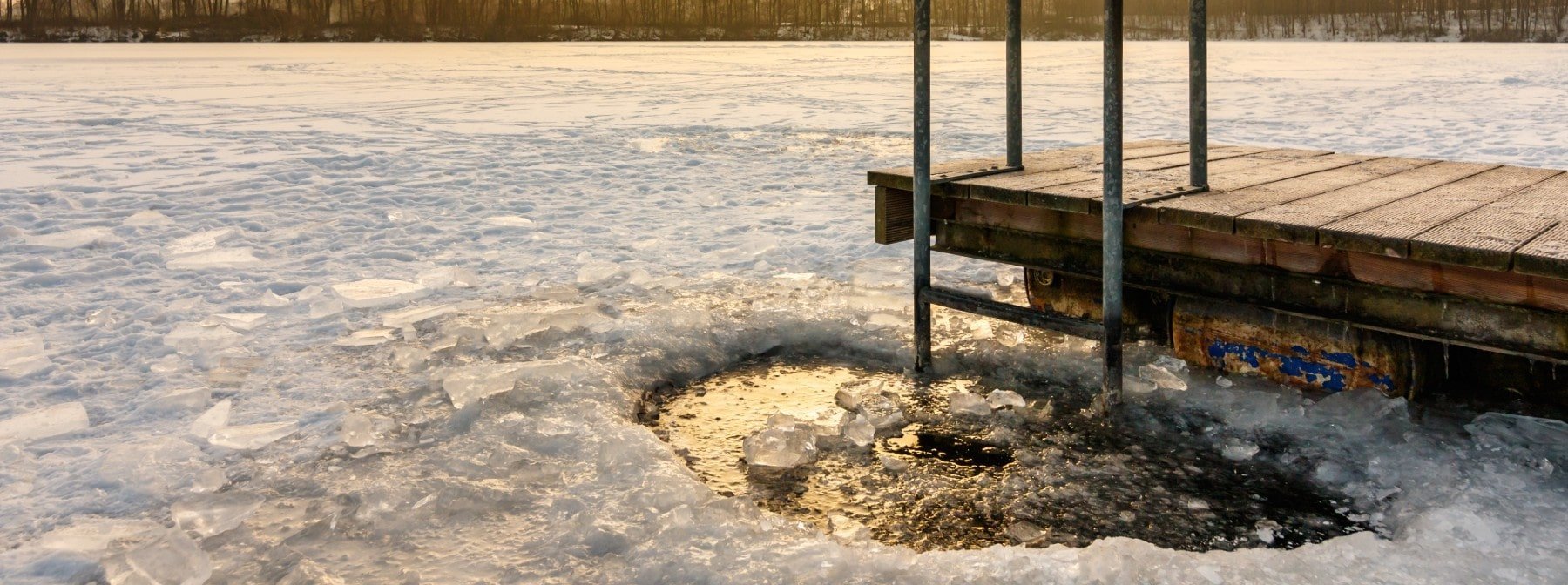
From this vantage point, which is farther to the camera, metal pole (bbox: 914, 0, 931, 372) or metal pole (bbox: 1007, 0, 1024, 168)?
metal pole (bbox: 1007, 0, 1024, 168)

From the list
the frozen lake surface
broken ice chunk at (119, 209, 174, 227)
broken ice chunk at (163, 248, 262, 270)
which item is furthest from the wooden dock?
broken ice chunk at (119, 209, 174, 227)

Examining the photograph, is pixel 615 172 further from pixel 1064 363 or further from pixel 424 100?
pixel 424 100

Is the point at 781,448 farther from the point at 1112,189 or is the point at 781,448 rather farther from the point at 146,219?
the point at 146,219

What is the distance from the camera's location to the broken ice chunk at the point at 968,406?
12.3 ft

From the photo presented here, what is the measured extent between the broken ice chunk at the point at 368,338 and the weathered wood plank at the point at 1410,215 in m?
3.29

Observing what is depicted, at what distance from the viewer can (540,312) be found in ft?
15.5

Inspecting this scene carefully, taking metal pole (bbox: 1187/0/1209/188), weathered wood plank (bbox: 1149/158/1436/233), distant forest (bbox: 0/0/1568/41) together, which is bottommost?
weathered wood plank (bbox: 1149/158/1436/233)

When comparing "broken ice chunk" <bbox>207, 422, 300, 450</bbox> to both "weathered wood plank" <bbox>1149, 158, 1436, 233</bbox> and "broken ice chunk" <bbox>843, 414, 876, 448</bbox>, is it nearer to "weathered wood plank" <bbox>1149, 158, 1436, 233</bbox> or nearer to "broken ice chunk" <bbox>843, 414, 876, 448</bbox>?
"broken ice chunk" <bbox>843, 414, 876, 448</bbox>

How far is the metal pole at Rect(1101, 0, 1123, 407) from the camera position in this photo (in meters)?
3.33

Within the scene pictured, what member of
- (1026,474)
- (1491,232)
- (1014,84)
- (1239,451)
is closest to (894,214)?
(1014,84)

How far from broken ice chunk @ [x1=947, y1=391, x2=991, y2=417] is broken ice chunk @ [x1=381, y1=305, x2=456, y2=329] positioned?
2.23 meters

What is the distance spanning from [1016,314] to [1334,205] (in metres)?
1.00

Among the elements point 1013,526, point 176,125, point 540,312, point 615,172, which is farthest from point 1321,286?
point 176,125

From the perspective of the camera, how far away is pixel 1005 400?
3.77m
